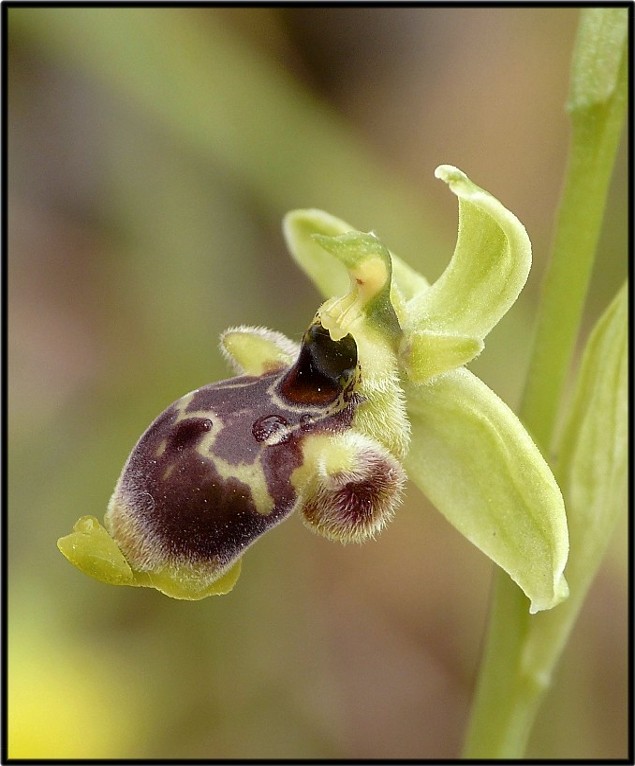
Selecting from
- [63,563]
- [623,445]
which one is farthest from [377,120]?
[623,445]

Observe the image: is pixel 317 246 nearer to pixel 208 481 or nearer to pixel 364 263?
pixel 364 263

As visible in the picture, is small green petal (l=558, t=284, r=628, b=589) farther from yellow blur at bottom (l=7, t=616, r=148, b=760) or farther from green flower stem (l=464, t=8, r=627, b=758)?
yellow blur at bottom (l=7, t=616, r=148, b=760)

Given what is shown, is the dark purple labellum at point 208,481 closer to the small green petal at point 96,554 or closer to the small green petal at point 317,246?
the small green petal at point 96,554

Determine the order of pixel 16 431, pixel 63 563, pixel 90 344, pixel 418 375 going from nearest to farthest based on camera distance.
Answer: pixel 418 375, pixel 63 563, pixel 16 431, pixel 90 344

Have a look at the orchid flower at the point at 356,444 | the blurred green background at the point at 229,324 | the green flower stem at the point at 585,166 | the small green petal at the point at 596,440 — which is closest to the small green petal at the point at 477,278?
the orchid flower at the point at 356,444

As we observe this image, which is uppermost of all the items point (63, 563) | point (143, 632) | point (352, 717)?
point (63, 563)

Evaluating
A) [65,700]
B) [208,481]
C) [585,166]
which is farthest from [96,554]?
[65,700]

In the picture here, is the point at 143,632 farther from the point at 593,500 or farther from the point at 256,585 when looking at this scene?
the point at 593,500
